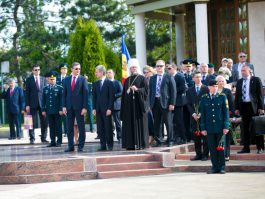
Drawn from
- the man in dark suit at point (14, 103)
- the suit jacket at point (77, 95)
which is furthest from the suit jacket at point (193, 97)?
the man in dark suit at point (14, 103)

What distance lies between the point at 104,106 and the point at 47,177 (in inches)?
140

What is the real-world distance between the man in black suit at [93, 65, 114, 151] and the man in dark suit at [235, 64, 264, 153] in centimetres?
308

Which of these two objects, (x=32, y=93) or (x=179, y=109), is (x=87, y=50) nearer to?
(x=32, y=93)

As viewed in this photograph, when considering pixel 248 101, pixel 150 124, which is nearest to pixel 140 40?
pixel 150 124

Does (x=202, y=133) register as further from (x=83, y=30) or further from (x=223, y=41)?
(x=83, y=30)

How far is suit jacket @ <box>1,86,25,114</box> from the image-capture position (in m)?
26.5

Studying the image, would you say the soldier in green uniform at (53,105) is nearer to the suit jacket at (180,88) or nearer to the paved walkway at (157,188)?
the suit jacket at (180,88)

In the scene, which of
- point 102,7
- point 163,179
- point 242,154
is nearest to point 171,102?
point 242,154

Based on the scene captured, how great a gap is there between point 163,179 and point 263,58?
1372 centimetres

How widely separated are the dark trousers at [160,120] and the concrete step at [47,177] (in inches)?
136

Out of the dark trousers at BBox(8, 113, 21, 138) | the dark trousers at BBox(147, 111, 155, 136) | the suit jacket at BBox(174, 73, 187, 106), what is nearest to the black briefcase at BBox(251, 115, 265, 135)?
the suit jacket at BBox(174, 73, 187, 106)

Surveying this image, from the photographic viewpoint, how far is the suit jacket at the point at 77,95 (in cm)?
1905

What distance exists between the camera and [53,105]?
20719mm

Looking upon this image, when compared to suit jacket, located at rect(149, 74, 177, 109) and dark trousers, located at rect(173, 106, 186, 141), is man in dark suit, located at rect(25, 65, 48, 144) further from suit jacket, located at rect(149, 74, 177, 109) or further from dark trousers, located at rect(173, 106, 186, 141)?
suit jacket, located at rect(149, 74, 177, 109)
